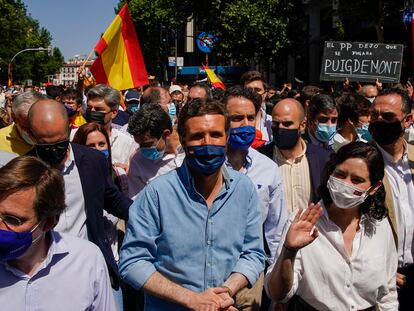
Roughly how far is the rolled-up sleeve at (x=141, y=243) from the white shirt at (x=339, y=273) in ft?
2.14

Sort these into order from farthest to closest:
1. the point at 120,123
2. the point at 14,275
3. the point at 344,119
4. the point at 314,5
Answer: the point at 314,5
the point at 120,123
the point at 344,119
the point at 14,275

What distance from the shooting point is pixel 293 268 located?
277cm

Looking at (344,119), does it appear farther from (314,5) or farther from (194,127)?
(314,5)

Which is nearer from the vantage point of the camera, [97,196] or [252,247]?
[252,247]

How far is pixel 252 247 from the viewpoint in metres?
2.83

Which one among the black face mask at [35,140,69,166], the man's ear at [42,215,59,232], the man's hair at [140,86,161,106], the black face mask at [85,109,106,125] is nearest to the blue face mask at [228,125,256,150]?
the black face mask at [35,140,69,166]

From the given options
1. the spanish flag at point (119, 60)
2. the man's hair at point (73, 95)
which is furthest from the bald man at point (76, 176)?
the spanish flag at point (119, 60)

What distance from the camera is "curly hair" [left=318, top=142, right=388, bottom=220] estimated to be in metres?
3.09

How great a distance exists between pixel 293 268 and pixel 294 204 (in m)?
1.35

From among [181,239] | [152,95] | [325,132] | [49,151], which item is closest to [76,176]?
[49,151]

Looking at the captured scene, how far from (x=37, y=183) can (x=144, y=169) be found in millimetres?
2272

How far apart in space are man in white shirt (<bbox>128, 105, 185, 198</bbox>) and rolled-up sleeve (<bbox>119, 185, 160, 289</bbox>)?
1.65 meters

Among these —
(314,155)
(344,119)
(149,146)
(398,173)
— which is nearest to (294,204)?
(314,155)

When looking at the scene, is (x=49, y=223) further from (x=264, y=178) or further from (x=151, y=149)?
(x=151, y=149)
